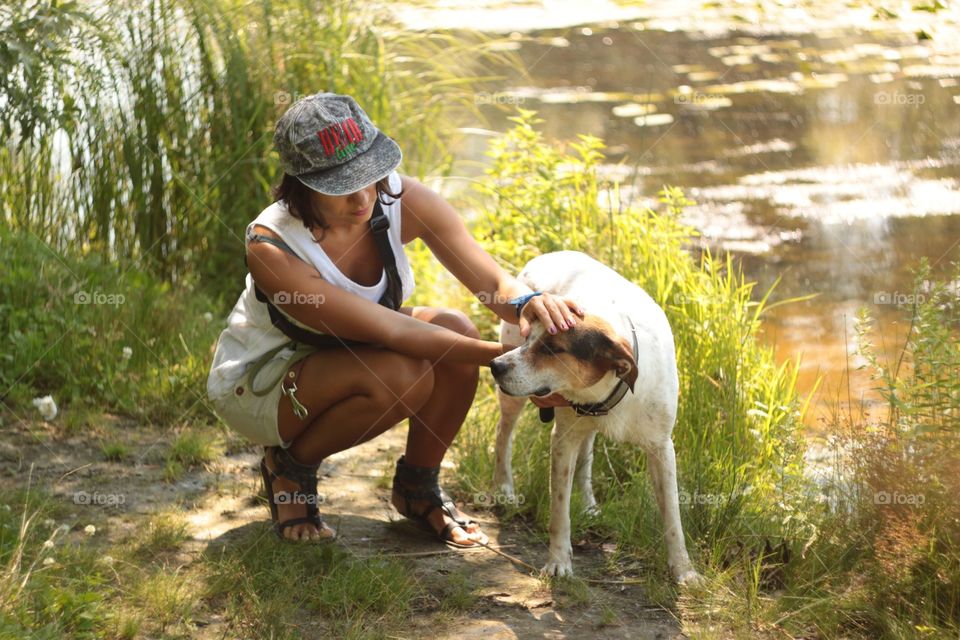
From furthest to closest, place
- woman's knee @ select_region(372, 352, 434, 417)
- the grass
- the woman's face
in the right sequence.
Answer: woman's knee @ select_region(372, 352, 434, 417) < the woman's face < the grass

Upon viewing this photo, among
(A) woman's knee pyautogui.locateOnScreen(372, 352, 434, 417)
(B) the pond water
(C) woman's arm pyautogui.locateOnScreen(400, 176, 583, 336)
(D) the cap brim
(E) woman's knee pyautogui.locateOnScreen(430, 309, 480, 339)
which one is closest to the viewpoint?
(D) the cap brim

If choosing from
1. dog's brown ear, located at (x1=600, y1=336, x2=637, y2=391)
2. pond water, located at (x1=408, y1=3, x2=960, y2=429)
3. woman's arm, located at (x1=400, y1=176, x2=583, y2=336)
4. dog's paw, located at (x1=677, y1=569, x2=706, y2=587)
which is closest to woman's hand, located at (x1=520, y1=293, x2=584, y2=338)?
dog's brown ear, located at (x1=600, y1=336, x2=637, y2=391)

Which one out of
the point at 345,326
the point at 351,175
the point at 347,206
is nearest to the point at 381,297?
the point at 345,326

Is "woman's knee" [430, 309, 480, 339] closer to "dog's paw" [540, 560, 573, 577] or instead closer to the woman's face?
the woman's face

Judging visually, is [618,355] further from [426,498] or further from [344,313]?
[426,498]

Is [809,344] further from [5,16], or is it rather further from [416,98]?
[5,16]

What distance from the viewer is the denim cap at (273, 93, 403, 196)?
3.12 meters

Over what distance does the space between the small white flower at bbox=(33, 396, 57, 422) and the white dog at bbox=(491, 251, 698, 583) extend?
72.6 inches

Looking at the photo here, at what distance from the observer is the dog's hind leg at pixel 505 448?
3834 millimetres

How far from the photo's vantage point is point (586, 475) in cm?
384

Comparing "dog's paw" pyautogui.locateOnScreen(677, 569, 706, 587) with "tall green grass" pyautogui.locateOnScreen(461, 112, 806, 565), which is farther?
"tall green grass" pyautogui.locateOnScreen(461, 112, 806, 565)

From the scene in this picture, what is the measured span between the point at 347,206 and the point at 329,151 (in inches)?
7.9

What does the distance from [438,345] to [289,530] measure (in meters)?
0.80

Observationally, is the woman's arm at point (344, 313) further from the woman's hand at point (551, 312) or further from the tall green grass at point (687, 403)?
the tall green grass at point (687, 403)
